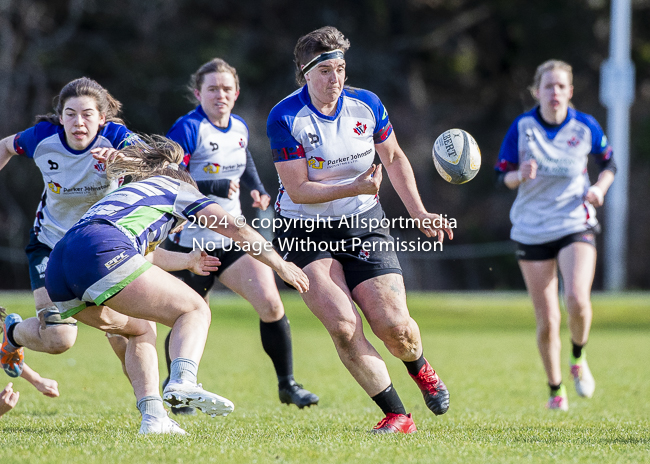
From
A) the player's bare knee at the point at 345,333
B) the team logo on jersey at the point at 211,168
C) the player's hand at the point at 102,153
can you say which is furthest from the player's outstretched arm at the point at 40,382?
the player's bare knee at the point at 345,333

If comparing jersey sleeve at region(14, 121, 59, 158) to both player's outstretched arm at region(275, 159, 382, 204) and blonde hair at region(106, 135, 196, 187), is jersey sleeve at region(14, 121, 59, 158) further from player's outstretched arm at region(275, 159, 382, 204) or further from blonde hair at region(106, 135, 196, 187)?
player's outstretched arm at region(275, 159, 382, 204)

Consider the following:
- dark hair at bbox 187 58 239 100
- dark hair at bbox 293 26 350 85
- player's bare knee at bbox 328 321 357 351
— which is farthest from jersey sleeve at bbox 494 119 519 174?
player's bare knee at bbox 328 321 357 351

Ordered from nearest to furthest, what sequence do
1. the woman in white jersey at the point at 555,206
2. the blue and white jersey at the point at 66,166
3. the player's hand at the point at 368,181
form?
the player's hand at the point at 368,181 < the blue and white jersey at the point at 66,166 < the woman in white jersey at the point at 555,206

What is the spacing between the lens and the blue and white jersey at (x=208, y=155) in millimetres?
5797

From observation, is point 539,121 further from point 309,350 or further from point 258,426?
point 309,350

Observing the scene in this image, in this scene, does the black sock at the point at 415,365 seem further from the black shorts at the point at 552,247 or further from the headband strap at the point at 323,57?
the black shorts at the point at 552,247

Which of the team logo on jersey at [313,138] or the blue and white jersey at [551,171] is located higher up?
the team logo on jersey at [313,138]

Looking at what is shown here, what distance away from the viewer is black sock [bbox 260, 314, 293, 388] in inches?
228

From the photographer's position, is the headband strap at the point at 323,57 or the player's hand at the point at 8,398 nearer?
the player's hand at the point at 8,398

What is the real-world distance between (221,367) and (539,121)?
4421 mm

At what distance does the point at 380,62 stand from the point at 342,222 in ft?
69.9

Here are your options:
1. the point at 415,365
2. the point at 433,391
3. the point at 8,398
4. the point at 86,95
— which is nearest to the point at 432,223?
the point at 415,365

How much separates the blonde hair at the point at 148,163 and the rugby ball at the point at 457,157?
5.45ft

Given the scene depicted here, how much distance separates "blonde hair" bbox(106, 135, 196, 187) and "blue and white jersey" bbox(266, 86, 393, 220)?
55 cm
